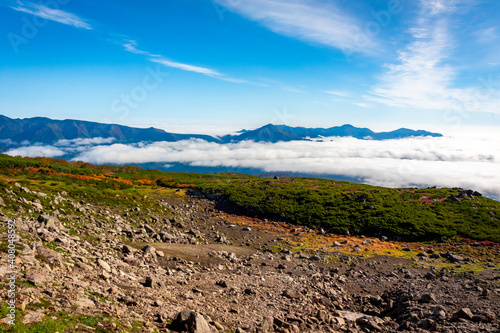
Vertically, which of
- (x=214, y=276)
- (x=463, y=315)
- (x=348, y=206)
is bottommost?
(x=214, y=276)

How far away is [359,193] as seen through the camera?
1871 inches

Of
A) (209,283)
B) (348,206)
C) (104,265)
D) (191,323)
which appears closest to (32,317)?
(191,323)

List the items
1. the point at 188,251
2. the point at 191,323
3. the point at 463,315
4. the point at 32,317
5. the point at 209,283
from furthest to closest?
the point at 188,251
the point at 209,283
the point at 463,315
the point at 191,323
the point at 32,317

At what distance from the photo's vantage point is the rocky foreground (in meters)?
10.3

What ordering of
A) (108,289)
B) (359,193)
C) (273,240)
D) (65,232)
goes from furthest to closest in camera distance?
(359,193), (273,240), (65,232), (108,289)

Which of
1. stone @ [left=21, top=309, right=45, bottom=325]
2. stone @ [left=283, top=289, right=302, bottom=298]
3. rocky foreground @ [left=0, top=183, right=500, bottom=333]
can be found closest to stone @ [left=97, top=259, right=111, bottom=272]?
rocky foreground @ [left=0, top=183, right=500, bottom=333]

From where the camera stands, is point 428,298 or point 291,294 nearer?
point 428,298

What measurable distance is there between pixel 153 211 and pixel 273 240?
15.3 meters

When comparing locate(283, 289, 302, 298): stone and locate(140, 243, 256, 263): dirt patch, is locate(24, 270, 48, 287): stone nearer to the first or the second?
locate(140, 243, 256, 263): dirt patch

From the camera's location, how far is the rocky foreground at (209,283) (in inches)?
407

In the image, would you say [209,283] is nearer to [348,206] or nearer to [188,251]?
[188,251]

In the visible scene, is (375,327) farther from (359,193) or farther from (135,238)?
(359,193)

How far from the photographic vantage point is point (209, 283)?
16828 mm

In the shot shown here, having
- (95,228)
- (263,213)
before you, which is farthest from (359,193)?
(95,228)
